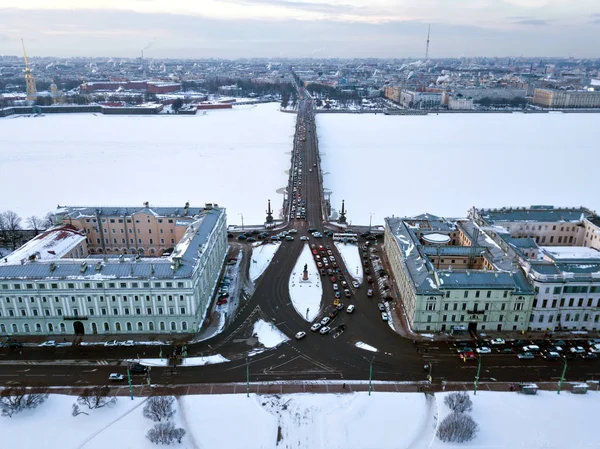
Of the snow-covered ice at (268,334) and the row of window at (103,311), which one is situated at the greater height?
the row of window at (103,311)

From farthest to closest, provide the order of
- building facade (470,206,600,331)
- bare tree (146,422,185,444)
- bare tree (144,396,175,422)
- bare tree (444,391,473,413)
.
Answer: building facade (470,206,600,331) → bare tree (444,391,473,413) → bare tree (144,396,175,422) → bare tree (146,422,185,444)

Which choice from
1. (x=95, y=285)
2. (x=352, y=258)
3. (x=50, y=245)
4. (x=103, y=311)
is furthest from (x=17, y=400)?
(x=352, y=258)

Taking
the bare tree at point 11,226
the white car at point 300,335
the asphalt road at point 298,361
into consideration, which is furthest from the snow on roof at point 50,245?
the white car at point 300,335

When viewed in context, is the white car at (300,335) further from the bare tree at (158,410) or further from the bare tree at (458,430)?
the bare tree at (458,430)

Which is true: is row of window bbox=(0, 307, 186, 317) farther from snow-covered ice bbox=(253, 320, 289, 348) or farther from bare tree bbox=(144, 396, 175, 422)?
bare tree bbox=(144, 396, 175, 422)

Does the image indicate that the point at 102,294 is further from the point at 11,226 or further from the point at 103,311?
the point at 11,226

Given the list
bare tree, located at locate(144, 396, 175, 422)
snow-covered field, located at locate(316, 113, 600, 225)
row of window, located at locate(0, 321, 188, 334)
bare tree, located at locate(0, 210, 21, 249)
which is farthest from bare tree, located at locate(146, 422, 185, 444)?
snow-covered field, located at locate(316, 113, 600, 225)
